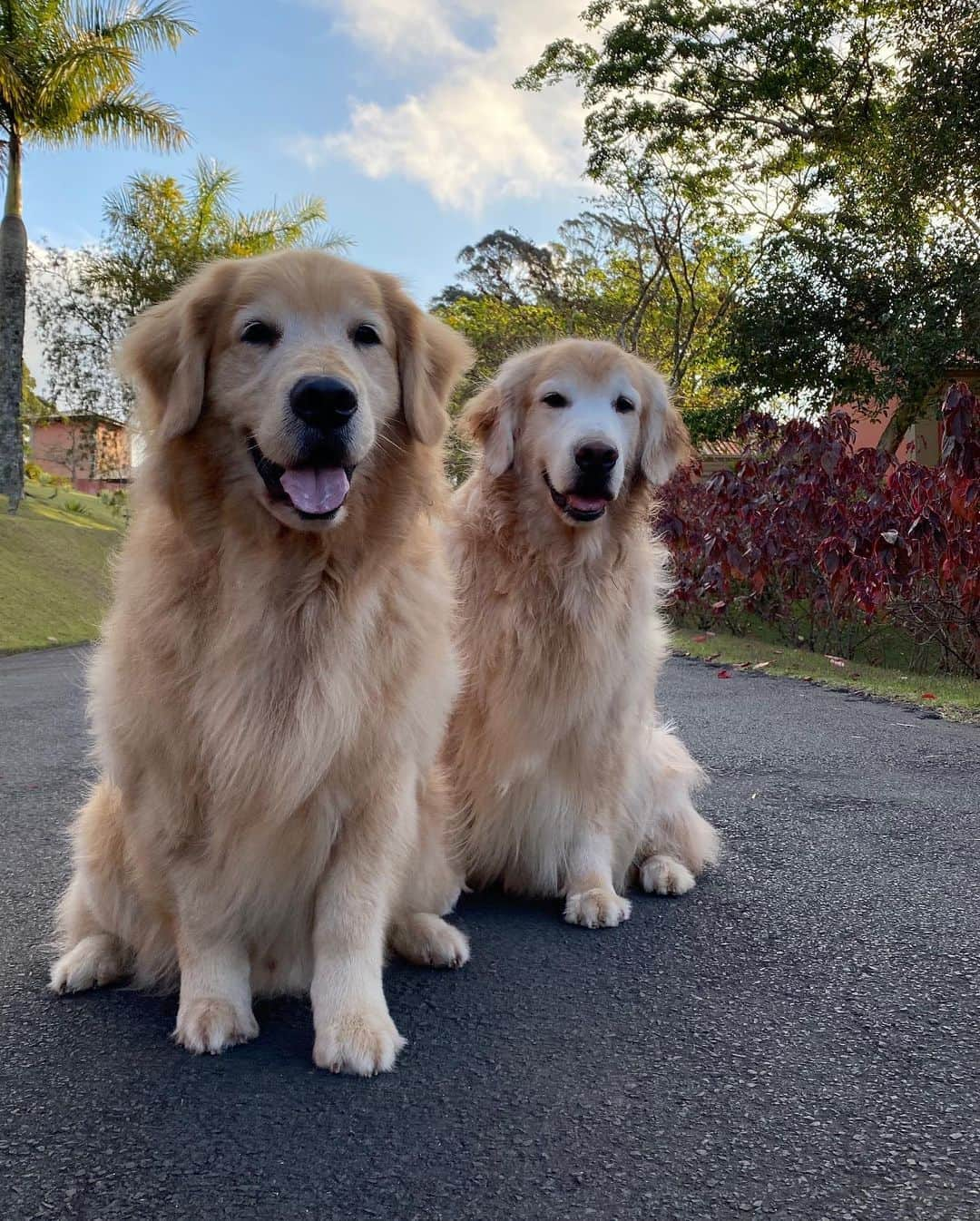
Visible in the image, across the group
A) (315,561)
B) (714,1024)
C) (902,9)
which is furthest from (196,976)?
(902,9)

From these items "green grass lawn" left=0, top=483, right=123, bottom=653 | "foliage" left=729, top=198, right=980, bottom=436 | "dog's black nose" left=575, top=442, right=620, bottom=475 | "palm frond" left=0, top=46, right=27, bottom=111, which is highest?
"palm frond" left=0, top=46, right=27, bottom=111

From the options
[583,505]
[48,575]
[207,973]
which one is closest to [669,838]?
[583,505]

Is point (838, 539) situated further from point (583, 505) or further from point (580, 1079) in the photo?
point (580, 1079)

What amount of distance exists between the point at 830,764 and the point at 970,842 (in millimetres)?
1464

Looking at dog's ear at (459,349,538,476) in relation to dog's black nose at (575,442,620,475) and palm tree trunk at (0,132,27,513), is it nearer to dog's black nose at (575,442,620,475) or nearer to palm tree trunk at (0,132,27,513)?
dog's black nose at (575,442,620,475)

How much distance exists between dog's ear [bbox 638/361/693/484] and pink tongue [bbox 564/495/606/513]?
0.33m

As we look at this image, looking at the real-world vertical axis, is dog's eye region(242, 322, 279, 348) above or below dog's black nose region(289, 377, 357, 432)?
above

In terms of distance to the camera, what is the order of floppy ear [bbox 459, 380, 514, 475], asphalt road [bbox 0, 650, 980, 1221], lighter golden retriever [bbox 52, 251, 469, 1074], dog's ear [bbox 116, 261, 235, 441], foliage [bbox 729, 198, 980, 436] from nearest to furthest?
asphalt road [bbox 0, 650, 980, 1221] → lighter golden retriever [bbox 52, 251, 469, 1074] → dog's ear [bbox 116, 261, 235, 441] → floppy ear [bbox 459, 380, 514, 475] → foliage [bbox 729, 198, 980, 436]

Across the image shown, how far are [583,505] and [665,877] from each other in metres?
1.31

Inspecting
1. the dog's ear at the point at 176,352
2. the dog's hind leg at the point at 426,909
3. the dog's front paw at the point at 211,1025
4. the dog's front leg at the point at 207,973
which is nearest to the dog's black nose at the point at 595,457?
the dog's hind leg at the point at 426,909

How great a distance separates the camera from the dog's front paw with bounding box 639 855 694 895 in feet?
11.2

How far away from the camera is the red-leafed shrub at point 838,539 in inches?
299

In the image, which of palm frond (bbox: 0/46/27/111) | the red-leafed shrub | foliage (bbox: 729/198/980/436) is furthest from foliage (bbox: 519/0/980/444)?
palm frond (bbox: 0/46/27/111)

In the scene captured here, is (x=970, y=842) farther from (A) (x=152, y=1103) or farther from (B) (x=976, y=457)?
(B) (x=976, y=457)
